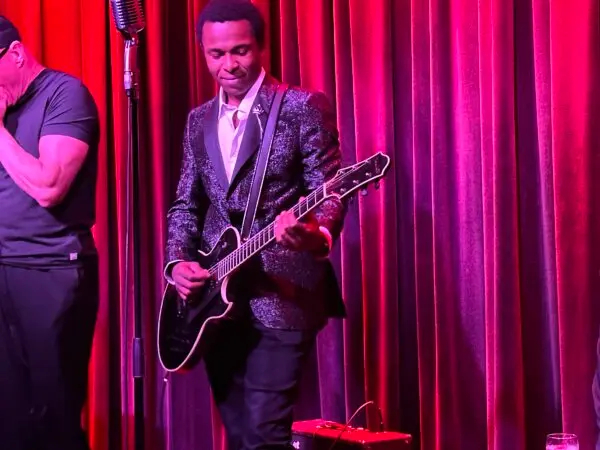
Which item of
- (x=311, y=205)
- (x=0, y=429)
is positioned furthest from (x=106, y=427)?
(x=311, y=205)

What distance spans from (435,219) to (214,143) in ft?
3.44

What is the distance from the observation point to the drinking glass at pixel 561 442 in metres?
3.07

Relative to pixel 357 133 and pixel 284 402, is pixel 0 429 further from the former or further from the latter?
pixel 357 133

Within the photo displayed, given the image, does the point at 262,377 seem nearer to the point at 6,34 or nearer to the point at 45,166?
the point at 45,166

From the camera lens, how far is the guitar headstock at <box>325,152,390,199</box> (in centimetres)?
253

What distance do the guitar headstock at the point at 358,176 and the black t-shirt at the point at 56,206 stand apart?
2.89 feet

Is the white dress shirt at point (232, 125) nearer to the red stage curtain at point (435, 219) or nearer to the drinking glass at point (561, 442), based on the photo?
the red stage curtain at point (435, 219)

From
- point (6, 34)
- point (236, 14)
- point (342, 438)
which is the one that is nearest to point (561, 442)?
point (342, 438)

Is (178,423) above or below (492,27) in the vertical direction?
below

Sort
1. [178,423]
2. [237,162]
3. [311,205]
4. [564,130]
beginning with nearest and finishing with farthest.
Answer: [311,205] → [237,162] → [564,130] → [178,423]

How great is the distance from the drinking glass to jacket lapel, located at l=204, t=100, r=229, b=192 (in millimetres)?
1359

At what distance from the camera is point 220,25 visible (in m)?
2.89

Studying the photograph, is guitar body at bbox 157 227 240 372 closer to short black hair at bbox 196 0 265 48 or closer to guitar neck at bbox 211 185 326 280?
guitar neck at bbox 211 185 326 280

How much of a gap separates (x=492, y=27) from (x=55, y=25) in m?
2.17
